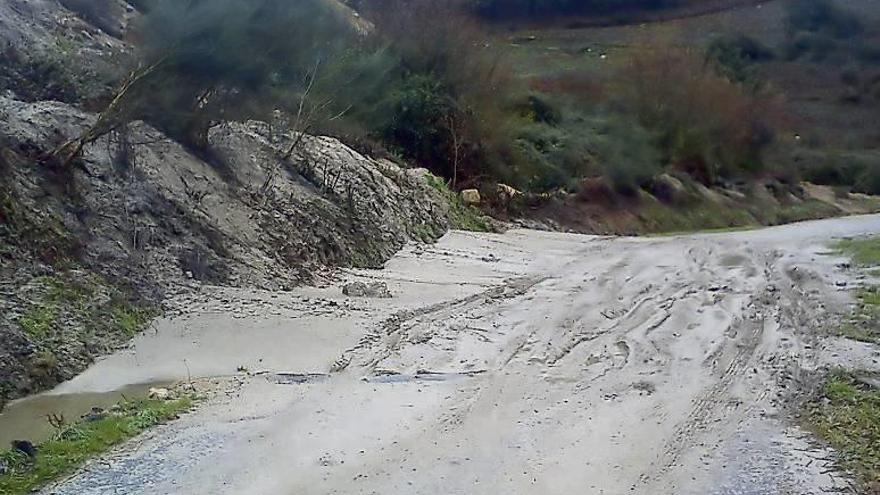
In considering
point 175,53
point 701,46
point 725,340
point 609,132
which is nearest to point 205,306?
point 175,53

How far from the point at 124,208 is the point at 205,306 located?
2115 mm

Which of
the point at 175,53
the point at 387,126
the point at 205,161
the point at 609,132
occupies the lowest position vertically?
the point at 609,132

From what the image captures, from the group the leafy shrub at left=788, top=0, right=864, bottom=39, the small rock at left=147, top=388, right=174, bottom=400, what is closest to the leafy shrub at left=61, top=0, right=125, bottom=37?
the small rock at left=147, top=388, right=174, bottom=400

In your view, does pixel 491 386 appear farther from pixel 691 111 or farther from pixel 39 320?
pixel 691 111

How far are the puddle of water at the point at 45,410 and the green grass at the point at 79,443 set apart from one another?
14.1 inches

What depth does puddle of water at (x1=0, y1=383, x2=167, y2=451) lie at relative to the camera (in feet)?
31.2

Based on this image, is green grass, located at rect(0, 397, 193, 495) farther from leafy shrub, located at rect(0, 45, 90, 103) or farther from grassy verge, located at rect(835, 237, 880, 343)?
grassy verge, located at rect(835, 237, 880, 343)

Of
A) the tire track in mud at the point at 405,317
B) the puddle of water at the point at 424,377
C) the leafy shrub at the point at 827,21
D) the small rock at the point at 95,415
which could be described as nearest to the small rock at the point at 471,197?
the tire track in mud at the point at 405,317

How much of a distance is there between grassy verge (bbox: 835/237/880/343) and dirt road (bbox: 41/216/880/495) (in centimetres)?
40

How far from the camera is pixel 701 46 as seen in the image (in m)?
54.8

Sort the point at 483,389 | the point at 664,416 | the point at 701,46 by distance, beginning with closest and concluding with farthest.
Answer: the point at 664,416, the point at 483,389, the point at 701,46

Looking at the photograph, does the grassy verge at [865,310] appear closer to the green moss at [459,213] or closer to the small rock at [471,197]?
the green moss at [459,213]

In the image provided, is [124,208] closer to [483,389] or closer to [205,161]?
[205,161]

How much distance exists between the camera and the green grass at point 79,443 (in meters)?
8.22
